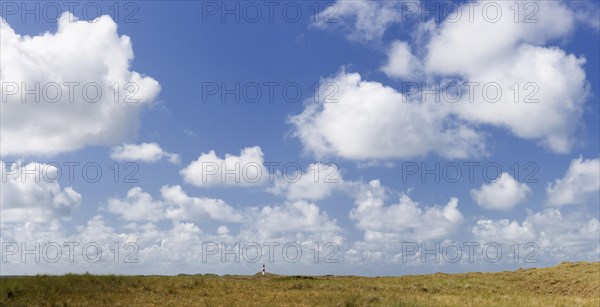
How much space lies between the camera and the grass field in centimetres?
3306

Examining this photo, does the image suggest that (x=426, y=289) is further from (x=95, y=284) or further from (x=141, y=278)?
(x=95, y=284)

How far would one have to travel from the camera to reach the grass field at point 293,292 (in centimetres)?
3306

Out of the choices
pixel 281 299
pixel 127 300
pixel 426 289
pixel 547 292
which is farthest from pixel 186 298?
pixel 547 292

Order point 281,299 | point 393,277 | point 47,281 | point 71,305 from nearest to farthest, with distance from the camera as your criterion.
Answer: point 71,305
point 281,299
point 47,281
point 393,277

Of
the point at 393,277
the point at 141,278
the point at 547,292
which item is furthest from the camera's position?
the point at 393,277

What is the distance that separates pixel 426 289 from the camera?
4181 centimetres

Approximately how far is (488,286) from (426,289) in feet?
23.4

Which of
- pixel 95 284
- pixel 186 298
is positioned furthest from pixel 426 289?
pixel 95 284

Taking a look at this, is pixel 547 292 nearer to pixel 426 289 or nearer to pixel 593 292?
pixel 593 292

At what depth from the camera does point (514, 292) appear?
42000 millimetres

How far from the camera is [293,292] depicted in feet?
123

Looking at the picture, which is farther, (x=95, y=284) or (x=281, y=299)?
(x=95, y=284)

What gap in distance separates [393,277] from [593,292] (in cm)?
1815

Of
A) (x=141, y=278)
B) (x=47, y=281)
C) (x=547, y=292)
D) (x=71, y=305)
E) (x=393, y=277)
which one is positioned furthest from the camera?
(x=393, y=277)
